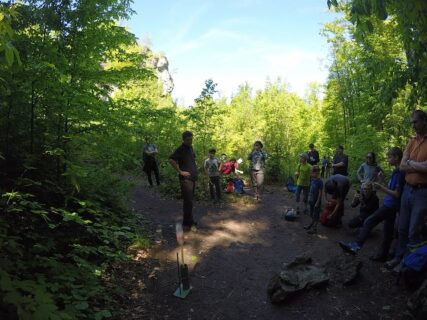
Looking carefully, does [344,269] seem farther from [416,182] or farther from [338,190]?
[338,190]

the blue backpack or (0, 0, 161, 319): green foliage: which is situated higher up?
(0, 0, 161, 319): green foliage

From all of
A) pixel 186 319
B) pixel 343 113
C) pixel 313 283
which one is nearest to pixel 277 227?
pixel 313 283

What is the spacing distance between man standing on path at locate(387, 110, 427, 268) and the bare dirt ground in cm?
93

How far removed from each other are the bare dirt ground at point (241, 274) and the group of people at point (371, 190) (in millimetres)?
413

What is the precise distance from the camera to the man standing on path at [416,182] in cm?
472

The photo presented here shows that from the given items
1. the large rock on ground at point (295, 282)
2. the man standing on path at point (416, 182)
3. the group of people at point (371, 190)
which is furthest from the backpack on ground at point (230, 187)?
the man standing on path at point (416, 182)

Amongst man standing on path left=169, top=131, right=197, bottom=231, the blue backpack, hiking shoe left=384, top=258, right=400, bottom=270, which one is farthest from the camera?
man standing on path left=169, top=131, right=197, bottom=231

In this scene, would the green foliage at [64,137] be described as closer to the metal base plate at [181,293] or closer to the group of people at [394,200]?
the metal base plate at [181,293]

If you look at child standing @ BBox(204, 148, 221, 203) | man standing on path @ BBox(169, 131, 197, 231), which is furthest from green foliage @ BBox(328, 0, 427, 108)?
A: child standing @ BBox(204, 148, 221, 203)

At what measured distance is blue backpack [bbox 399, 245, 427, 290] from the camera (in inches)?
177

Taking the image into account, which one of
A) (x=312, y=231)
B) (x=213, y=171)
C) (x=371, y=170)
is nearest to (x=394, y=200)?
(x=371, y=170)

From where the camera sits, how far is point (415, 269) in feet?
14.9

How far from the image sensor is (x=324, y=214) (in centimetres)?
848

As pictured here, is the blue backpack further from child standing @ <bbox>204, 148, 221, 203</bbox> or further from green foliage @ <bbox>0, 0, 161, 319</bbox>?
child standing @ <bbox>204, 148, 221, 203</bbox>
